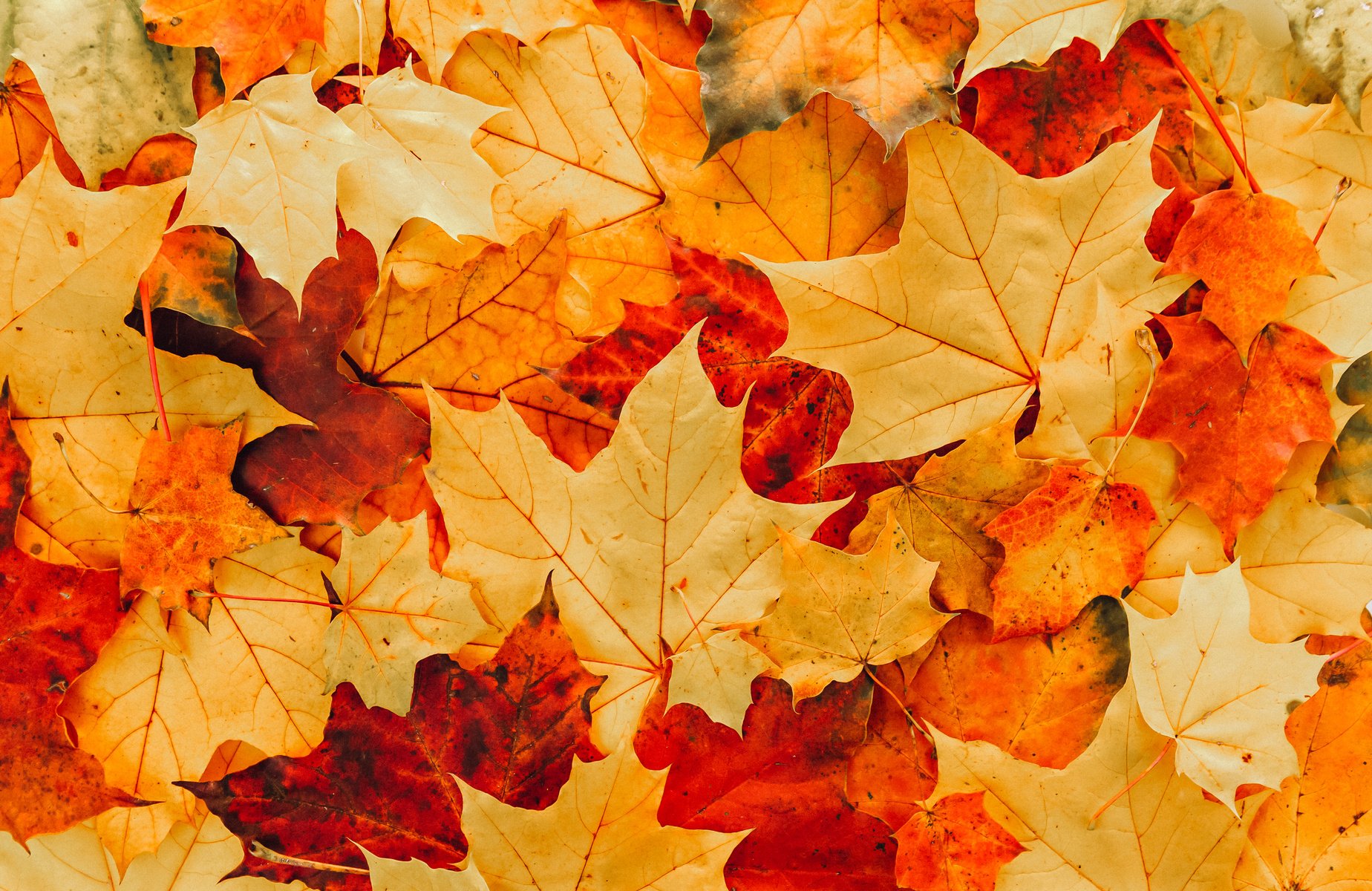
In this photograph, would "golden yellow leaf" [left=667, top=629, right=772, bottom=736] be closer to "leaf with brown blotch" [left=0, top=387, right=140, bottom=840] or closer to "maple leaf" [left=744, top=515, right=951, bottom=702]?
"maple leaf" [left=744, top=515, right=951, bottom=702]

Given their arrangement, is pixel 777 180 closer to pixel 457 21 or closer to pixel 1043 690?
pixel 457 21

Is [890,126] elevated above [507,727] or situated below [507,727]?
above

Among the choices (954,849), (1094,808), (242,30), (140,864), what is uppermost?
(242,30)

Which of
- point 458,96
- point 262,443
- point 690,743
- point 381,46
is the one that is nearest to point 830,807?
point 690,743

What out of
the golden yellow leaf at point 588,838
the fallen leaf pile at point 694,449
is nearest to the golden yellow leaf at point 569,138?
the fallen leaf pile at point 694,449

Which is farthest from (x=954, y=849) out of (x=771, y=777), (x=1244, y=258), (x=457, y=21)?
(x=457, y=21)

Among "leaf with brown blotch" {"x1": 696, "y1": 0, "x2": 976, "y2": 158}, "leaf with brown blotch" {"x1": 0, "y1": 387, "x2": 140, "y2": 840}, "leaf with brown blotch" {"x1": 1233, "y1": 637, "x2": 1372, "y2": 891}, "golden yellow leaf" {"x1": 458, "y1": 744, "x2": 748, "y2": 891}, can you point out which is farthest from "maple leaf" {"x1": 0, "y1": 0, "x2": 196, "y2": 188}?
"leaf with brown blotch" {"x1": 1233, "y1": 637, "x2": 1372, "y2": 891}

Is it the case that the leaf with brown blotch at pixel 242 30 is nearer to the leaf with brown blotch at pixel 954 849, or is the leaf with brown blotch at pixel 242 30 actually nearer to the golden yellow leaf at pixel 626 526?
the golden yellow leaf at pixel 626 526

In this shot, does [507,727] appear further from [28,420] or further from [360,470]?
[28,420]
